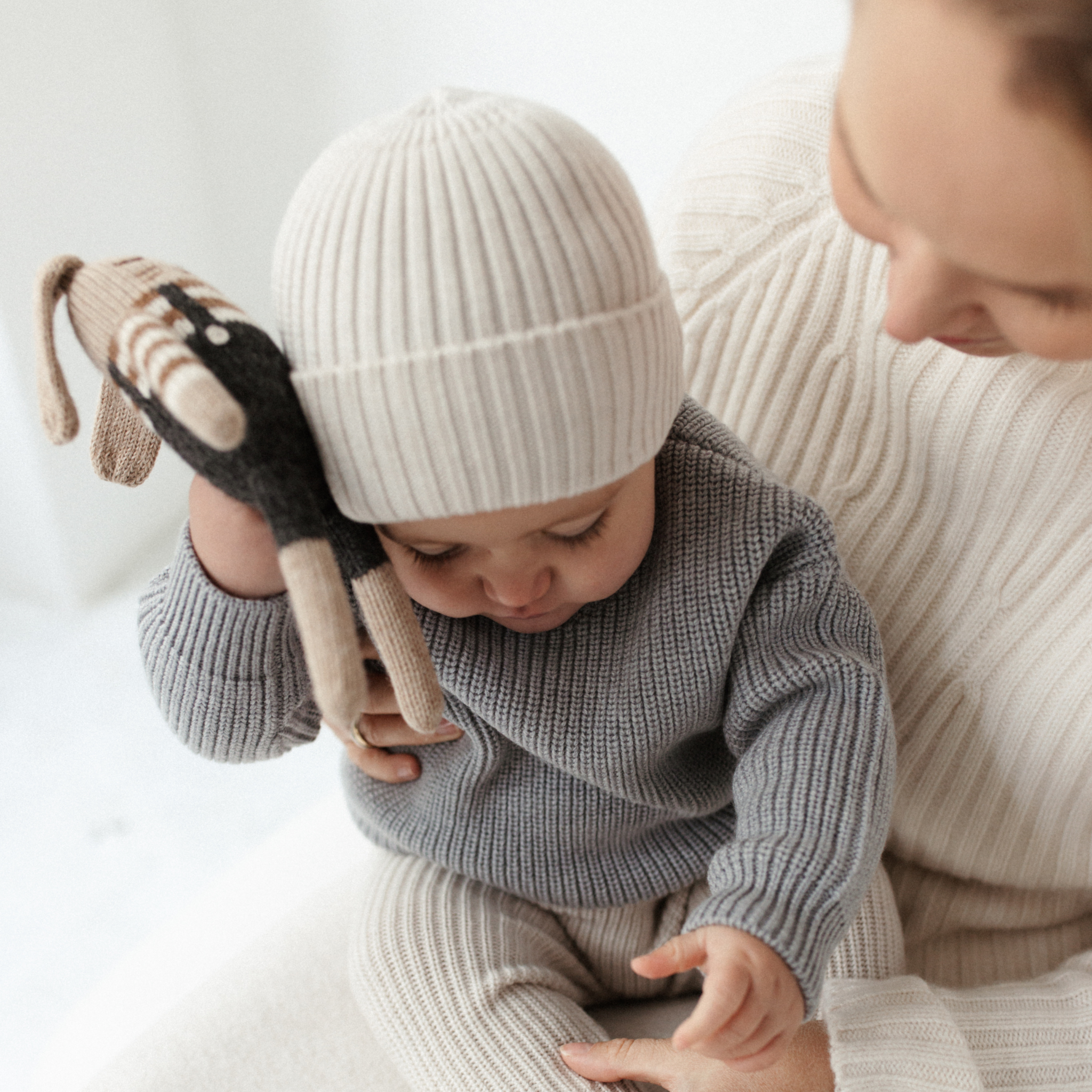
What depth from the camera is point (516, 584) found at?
610 millimetres

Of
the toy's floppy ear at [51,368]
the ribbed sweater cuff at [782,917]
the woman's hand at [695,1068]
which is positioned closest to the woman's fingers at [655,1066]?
the woman's hand at [695,1068]

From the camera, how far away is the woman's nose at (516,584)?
23.9 inches

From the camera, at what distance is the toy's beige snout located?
0.48 metres

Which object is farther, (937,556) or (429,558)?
(937,556)

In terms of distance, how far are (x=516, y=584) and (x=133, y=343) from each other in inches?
8.9

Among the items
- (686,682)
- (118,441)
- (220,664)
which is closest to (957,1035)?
(686,682)

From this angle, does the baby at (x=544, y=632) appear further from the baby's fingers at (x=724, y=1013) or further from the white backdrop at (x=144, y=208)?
the white backdrop at (x=144, y=208)

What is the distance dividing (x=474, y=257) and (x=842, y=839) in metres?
0.36

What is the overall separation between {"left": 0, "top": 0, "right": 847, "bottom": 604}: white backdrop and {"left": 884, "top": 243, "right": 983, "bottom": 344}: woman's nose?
2.04 feet

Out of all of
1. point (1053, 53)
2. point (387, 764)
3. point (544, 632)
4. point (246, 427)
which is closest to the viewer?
point (1053, 53)

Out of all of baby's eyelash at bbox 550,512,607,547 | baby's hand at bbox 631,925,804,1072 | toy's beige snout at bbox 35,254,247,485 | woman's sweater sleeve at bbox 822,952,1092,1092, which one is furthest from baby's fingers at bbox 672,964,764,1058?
toy's beige snout at bbox 35,254,247,485

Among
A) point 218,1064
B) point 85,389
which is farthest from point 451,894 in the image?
point 85,389

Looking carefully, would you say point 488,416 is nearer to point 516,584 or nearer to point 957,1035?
point 516,584

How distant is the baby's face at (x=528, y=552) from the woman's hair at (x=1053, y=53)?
274mm
